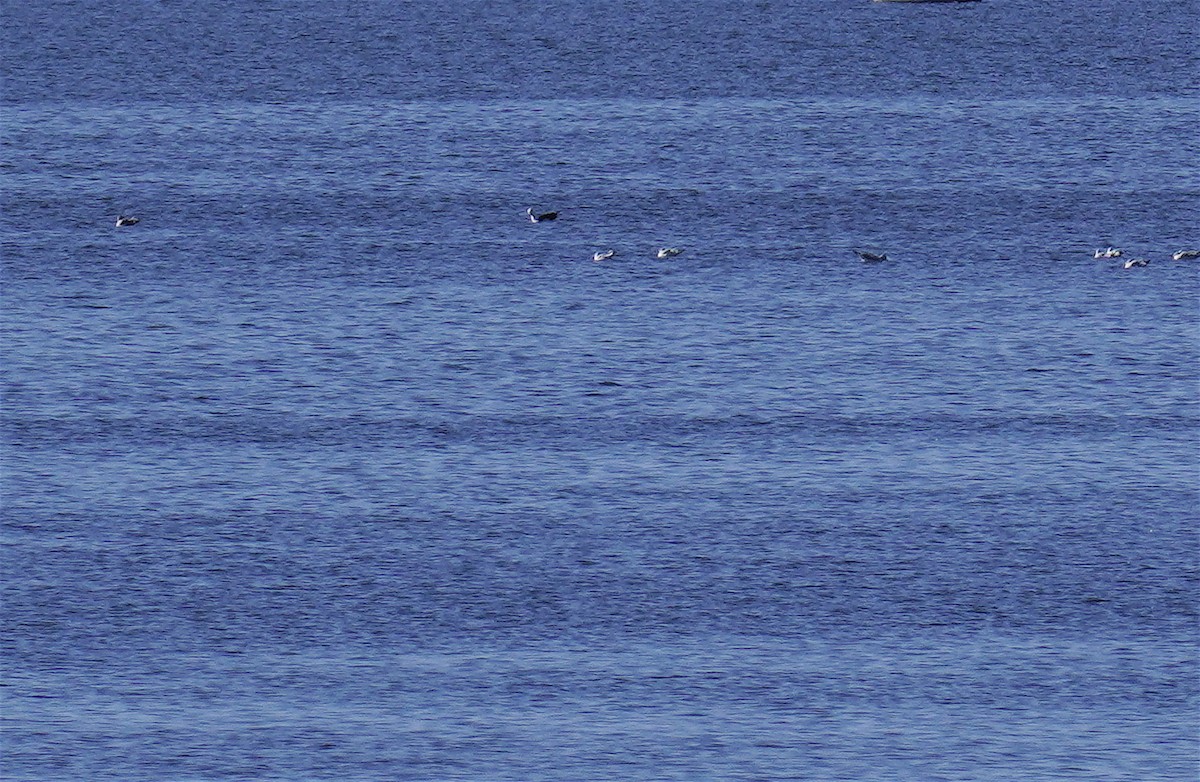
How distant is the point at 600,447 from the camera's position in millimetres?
25734

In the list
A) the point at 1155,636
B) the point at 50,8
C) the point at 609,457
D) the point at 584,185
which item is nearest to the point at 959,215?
the point at 584,185

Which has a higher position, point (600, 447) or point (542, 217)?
point (542, 217)

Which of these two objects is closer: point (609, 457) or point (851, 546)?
point (851, 546)

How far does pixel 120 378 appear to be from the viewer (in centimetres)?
2802

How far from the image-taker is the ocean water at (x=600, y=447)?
19.3 meters

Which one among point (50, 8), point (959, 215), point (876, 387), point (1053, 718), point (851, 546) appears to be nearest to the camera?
point (1053, 718)

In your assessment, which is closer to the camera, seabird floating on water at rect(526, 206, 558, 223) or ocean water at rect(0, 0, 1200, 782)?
ocean water at rect(0, 0, 1200, 782)

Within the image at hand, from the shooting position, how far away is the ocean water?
19.3 metres

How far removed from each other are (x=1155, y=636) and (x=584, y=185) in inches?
806

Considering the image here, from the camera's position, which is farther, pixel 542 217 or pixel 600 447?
pixel 542 217

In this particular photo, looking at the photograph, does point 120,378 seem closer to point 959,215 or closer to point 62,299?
point 62,299

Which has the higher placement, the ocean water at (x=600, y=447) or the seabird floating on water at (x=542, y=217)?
the seabird floating on water at (x=542, y=217)

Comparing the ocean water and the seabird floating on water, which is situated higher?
the seabird floating on water

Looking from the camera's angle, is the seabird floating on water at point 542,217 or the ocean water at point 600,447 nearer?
the ocean water at point 600,447
